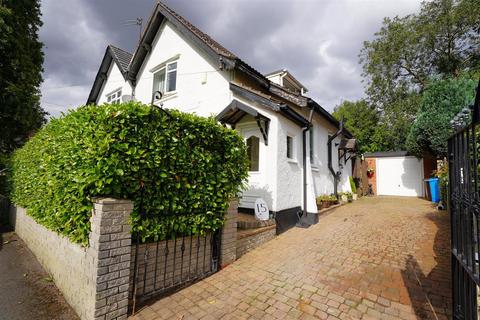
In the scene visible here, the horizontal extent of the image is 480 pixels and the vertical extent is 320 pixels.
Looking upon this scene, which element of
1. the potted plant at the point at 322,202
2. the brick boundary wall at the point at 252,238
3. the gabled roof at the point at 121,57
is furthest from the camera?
the gabled roof at the point at 121,57

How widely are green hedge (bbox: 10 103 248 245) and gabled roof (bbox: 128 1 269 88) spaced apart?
14.2 ft

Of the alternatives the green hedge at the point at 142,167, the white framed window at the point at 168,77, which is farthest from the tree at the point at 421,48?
the green hedge at the point at 142,167

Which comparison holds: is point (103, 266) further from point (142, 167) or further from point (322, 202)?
point (322, 202)

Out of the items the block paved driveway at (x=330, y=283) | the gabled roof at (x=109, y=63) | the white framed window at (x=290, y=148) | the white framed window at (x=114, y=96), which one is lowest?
the block paved driveway at (x=330, y=283)

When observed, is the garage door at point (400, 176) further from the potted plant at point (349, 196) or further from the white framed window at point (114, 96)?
the white framed window at point (114, 96)

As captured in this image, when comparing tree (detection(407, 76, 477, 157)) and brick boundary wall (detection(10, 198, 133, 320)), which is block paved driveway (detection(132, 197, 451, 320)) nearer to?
brick boundary wall (detection(10, 198, 133, 320))

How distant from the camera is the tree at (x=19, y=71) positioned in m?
10.8

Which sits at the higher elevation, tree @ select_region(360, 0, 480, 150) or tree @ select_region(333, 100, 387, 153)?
tree @ select_region(360, 0, 480, 150)

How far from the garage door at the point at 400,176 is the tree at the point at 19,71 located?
22404mm

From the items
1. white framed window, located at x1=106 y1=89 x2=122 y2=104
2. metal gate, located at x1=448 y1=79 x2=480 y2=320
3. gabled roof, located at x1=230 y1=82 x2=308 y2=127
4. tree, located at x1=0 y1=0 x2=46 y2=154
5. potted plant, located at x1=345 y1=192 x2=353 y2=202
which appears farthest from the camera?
white framed window, located at x1=106 y1=89 x2=122 y2=104

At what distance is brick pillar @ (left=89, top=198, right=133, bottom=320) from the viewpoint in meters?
2.78

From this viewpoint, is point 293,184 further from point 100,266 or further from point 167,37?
point 167,37

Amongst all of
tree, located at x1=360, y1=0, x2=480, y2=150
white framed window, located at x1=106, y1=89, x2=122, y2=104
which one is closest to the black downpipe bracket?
white framed window, located at x1=106, y1=89, x2=122, y2=104

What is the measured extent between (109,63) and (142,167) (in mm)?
15039
